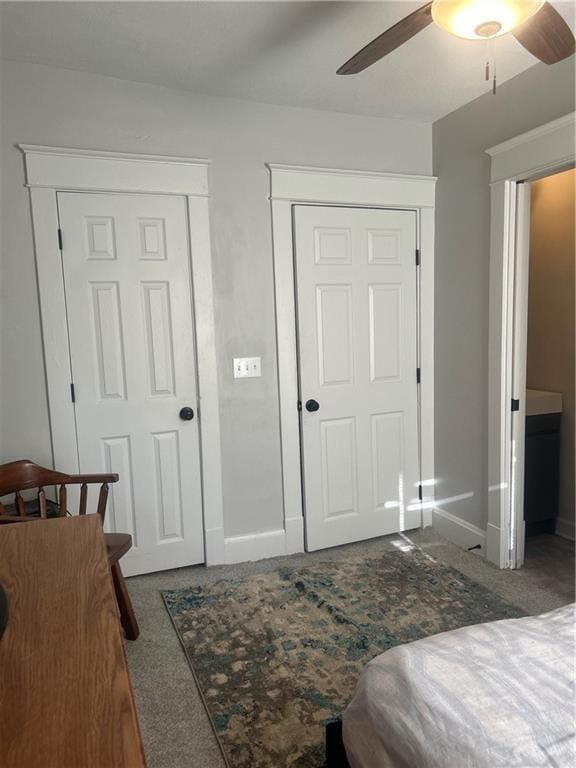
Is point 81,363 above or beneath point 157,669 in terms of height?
above

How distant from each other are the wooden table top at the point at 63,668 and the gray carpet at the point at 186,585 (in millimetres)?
862

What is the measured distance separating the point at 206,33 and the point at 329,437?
6.86 feet


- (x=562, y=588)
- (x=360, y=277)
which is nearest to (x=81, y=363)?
(x=360, y=277)

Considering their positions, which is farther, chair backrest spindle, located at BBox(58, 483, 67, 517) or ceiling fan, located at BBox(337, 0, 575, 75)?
chair backrest spindle, located at BBox(58, 483, 67, 517)

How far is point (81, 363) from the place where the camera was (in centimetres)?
258

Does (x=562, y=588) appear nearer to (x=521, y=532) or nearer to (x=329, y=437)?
(x=521, y=532)

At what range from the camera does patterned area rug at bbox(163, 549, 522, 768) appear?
1735mm

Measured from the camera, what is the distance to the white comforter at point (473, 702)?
920 mm

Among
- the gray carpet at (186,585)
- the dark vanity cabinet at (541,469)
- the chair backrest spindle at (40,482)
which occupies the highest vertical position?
the chair backrest spindle at (40,482)

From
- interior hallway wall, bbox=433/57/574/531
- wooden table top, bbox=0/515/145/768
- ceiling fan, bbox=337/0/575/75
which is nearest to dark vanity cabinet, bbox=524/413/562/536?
interior hallway wall, bbox=433/57/574/531

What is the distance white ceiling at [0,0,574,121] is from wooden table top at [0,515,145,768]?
6.38 ft

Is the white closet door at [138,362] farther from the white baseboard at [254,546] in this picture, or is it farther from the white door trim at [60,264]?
the white baseboard at [254,546]

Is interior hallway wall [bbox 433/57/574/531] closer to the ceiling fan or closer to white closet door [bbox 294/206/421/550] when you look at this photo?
white closet door [bbox 294/206/421/550]

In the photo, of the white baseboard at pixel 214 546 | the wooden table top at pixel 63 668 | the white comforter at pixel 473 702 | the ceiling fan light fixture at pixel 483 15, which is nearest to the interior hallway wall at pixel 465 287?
the ceiling fan light fixture at pixel 483 15
